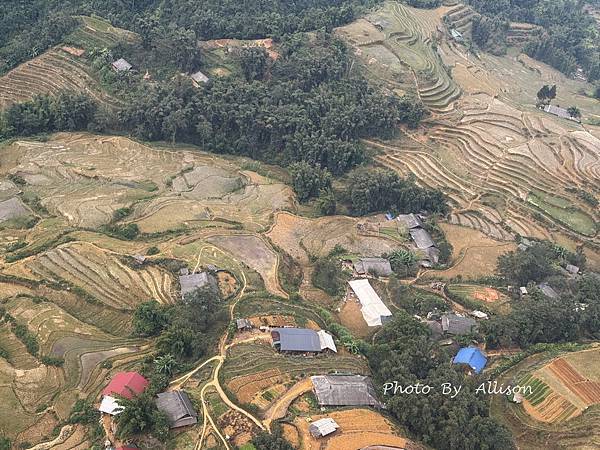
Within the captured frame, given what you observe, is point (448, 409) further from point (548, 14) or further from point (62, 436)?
point (548, 14)

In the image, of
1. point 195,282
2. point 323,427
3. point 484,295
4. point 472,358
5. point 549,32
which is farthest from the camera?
point 549,32

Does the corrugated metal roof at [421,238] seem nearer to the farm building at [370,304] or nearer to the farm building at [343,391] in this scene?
the farm building at [370,304]

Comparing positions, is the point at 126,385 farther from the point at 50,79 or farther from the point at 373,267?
the point at 50,79

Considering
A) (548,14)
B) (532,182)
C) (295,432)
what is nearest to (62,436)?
(295,432)

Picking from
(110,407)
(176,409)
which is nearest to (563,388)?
(176,409)

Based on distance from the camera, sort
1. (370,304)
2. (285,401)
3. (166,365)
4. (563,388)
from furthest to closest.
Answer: (370,304)
(563,388)
(166,365)
(285,401)
